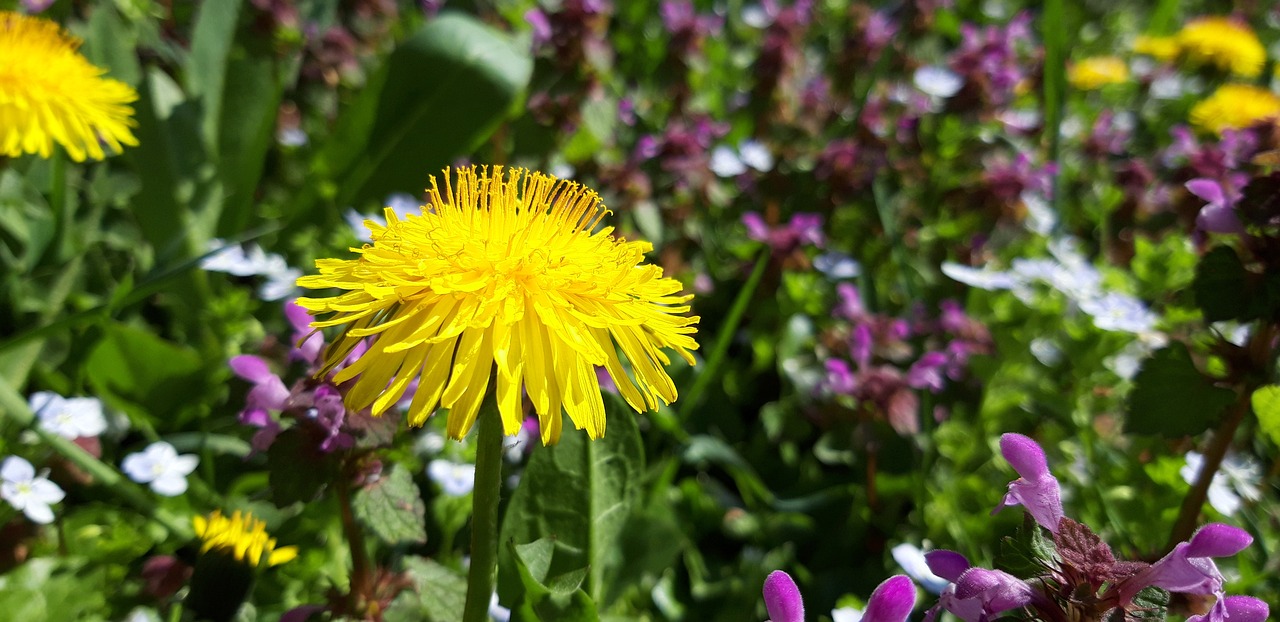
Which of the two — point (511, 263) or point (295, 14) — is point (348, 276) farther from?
point (295, 14)

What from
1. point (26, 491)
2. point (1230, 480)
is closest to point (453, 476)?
point (26, 491)

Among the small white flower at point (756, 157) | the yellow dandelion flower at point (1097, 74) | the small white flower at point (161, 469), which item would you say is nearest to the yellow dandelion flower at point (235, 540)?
the small white flower at point (161, 469)

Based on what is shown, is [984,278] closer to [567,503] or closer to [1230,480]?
[1230,480]

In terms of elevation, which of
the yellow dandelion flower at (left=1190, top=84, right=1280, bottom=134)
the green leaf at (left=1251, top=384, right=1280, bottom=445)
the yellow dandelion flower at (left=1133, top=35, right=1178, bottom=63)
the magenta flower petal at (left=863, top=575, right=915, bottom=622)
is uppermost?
the magenta flower petal at (left=863, top=575, right=915, bottom=622)

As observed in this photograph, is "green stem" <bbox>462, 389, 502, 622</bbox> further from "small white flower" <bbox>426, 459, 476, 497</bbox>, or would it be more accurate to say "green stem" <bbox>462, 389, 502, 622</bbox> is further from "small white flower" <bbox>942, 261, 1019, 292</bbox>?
"small white flower" <bbox>942, 261, 1019, 292</bbox>

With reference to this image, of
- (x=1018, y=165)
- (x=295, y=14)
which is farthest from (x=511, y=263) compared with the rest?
(x=295, y=14)

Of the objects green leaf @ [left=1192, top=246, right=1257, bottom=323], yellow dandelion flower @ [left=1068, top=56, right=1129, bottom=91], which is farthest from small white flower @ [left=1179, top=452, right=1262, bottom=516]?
yellow dandelion flower @ [left=1068, top=56, right=1129, bottom=91]
